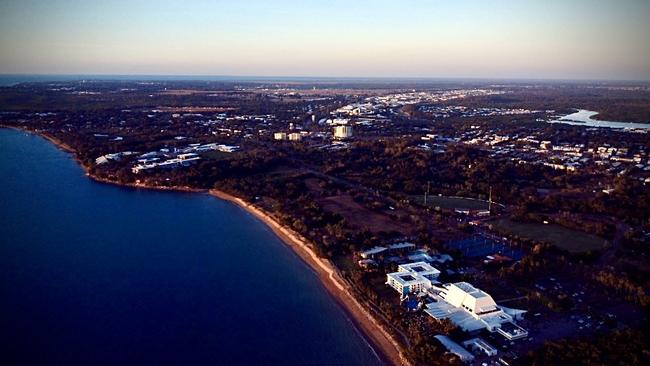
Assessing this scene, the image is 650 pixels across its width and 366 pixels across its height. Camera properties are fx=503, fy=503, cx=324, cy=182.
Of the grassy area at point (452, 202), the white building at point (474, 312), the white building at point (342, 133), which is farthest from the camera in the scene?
the white building at point (342, 133)

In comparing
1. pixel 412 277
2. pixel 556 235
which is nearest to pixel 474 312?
pixel 412 277

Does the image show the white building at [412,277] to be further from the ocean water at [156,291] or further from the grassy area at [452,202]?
the grassy area at [452,202]

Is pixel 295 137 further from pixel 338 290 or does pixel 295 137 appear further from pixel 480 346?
pixel 480 346

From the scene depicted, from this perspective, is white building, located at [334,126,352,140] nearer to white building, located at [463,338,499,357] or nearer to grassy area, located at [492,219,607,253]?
grassy area, located at [492,219,607,253]

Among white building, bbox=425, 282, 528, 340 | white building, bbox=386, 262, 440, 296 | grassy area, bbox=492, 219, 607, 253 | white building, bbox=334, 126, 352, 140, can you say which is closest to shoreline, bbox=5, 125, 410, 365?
white building, bbox=386, 262, 440, 296

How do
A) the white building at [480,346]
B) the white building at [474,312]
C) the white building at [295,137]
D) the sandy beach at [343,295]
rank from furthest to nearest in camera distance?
the white building at [295,137], the white building at [474,312], the sandy beach at [343,295], the white building at [480,346]

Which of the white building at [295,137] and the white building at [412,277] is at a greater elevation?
the white building at [295,137]

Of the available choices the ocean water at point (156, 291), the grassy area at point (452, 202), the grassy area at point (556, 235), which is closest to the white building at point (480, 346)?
the ocean water at point (156, 291)

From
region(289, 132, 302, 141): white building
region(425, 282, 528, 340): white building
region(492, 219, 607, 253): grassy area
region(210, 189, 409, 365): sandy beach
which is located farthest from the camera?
region(289, 132, 302, 141): white building
